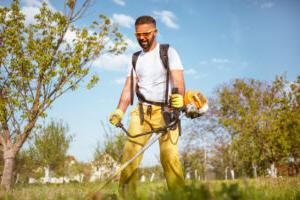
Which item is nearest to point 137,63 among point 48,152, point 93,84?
point 93,84

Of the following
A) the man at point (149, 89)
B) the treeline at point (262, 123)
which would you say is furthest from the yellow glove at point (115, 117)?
the treeline at point (262, 123)

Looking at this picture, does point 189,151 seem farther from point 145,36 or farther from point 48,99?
point 145,36

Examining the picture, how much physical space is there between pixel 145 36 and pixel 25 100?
8.94m

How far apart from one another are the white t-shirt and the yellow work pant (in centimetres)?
18

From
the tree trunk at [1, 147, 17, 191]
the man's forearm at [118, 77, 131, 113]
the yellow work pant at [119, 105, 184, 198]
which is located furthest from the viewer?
the tree trunk at [1, 147, 17, 191]

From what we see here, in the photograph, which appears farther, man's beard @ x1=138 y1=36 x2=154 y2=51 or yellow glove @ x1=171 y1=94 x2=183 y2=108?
man's beard @ x1=138 y1=36 x2=154 y2=51

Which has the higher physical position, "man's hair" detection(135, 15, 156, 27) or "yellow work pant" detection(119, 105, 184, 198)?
"man's hair" detection(135, 15, 156, 27)

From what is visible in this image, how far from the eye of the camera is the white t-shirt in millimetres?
4793

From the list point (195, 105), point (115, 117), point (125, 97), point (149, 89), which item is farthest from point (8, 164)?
point (195, 105)

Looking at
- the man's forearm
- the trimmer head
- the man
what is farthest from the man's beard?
the trimmer head

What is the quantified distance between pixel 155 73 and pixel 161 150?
3.50 feet

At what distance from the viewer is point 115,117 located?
→ 472 cm

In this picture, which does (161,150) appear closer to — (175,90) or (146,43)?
(175,90)

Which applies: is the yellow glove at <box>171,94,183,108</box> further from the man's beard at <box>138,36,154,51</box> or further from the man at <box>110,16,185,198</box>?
the man's beard at <box>138,36,154,51</box>
